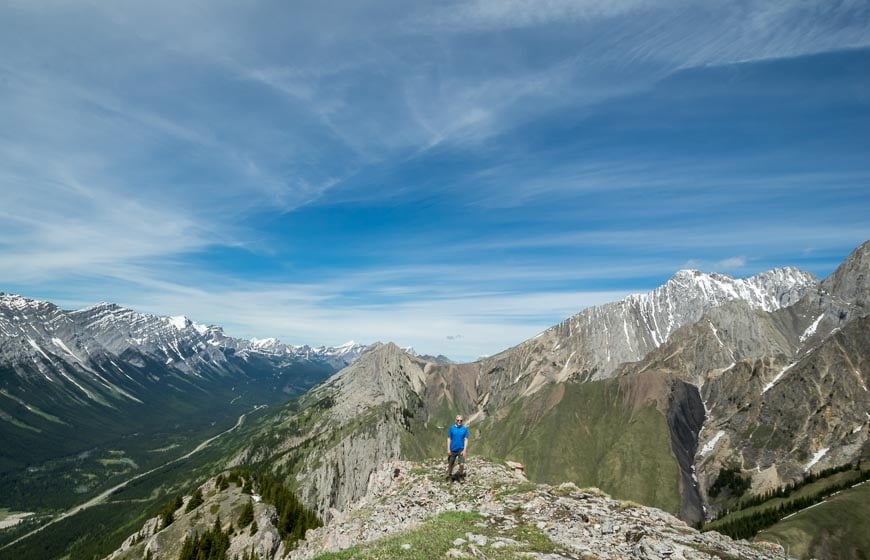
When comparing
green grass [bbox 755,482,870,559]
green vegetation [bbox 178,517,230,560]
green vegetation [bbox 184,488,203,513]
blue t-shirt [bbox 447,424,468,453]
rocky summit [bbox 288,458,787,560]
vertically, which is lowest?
green grass [bbox 755,482,870,559]

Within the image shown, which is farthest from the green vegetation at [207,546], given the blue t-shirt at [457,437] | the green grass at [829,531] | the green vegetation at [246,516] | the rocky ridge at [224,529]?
the green grass at [829,531]

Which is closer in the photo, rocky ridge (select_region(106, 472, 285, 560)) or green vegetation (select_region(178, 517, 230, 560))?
green vegetation (select_region(178, 517, 230, 560))

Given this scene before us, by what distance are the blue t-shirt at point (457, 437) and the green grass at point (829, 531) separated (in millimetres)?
179759

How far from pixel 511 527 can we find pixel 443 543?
22.7 ft

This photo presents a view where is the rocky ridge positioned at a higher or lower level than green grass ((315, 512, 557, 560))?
lower

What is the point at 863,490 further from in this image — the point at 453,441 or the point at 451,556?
the point at 451,556

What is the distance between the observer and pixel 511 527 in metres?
26.5

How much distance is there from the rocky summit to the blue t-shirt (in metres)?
4.16

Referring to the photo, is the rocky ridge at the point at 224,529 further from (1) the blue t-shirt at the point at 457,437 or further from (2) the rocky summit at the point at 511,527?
(1) the blue t-shirt at the point at 457,437

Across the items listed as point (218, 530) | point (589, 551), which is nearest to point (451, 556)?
point (589, 551)

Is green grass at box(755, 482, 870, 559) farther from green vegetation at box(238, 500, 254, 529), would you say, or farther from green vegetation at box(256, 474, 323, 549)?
green vegetation at box(238, 500, 254, 529)

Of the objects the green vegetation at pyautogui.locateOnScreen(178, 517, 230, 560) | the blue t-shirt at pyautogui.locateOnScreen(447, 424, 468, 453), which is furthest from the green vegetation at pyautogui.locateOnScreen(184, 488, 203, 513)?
the blue t-shirt at pyautogui.locateOnScreen(447, 424, 468, 453)

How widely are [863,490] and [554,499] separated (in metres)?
246

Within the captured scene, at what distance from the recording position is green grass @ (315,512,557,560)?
66.0 feet
